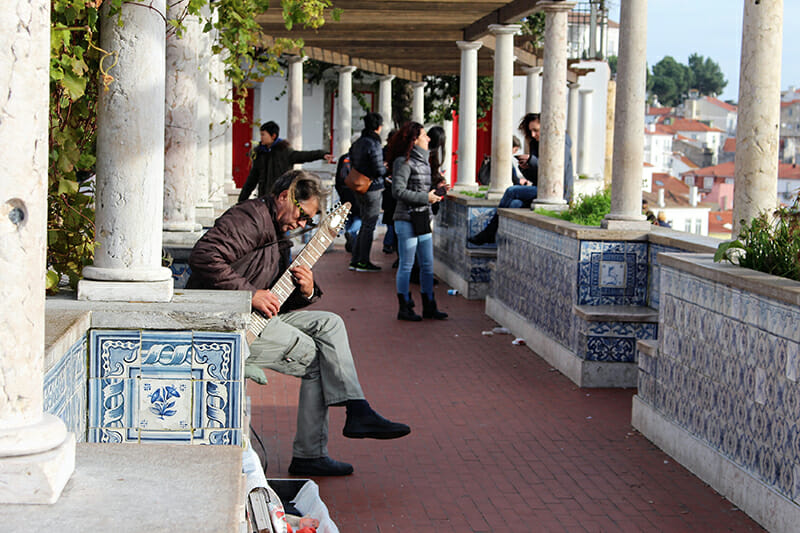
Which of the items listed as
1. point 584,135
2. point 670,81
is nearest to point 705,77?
point 670,81

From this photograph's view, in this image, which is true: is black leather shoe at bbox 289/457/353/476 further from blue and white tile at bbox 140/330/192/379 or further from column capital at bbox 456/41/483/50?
column capital at bbox 456/41/483/50

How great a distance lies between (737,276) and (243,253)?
2355 mm

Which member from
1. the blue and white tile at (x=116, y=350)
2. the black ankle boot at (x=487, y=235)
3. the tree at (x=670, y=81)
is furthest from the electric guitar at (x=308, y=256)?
the tree at (x=670, y=81)

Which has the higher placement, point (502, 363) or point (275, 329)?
point (275, 329)

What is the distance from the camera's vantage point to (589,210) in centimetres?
959

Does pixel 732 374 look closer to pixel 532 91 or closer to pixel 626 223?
pixel 626 223

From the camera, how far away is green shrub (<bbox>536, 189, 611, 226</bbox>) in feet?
30.7

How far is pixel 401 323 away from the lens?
11.1 m

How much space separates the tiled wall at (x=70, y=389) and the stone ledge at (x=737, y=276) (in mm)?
2940

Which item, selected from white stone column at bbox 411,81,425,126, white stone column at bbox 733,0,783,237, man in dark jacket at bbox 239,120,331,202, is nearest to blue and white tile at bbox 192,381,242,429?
white stone column at bbox 733,0,783,237

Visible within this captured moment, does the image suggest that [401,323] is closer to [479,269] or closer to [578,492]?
[479,269]

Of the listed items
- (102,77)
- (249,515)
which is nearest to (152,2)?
(102,77)

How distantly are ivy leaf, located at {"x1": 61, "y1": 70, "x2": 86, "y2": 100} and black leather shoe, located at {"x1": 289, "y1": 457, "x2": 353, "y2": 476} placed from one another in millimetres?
2331

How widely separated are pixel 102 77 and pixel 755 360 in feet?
10.3
